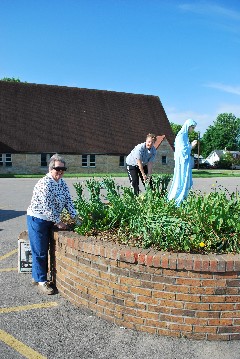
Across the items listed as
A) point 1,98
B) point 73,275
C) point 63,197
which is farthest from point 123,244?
point 1,98

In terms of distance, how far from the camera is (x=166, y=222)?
475 cm

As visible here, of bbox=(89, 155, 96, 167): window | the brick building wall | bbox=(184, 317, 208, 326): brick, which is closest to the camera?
bbox=(184, 317, 208, 326): brick

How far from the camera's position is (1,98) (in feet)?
153

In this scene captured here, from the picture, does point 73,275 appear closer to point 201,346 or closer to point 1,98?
point 201,346

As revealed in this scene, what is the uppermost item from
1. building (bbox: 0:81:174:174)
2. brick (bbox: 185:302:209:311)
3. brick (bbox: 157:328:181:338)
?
building (bbox: 0:81:174:174)

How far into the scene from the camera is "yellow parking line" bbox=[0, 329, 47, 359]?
3854 millimetres

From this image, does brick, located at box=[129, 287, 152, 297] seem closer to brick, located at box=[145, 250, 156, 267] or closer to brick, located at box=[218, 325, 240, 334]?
brick, located at box=[145, 250, 156, 267]

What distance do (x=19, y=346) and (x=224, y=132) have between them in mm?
113331

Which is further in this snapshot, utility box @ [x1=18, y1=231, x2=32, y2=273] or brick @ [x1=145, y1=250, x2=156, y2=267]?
utility box @ [x1=18, y1=231, x2=32, y2=273]

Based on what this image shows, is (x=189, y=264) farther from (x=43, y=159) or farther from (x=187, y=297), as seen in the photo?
(x=43, y=159)

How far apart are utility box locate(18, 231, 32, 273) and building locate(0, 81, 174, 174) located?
38.8 meters

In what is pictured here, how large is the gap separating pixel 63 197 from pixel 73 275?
1098 millimetres

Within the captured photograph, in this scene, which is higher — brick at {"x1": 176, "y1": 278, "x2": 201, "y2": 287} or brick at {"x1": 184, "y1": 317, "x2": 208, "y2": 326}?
brick at {"x1": 176, "y1": 278, "x2": 201, "y2": 287}

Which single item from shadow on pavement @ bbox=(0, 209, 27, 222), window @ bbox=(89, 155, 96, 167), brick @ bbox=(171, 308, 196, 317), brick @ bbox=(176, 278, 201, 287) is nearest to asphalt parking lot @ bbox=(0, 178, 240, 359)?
brick @ bbox=(171, 308, 196, 317)
